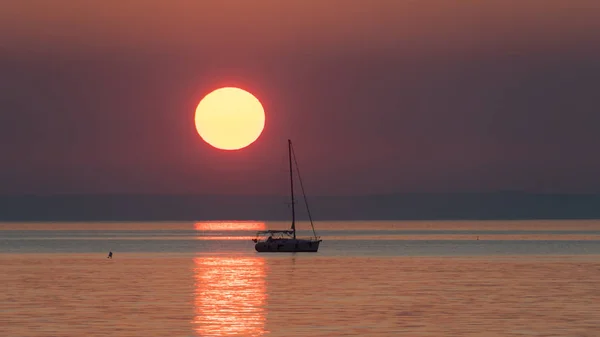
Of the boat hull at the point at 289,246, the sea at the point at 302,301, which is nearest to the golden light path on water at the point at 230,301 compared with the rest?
the sea at the point at 302,301

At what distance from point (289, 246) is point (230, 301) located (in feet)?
319

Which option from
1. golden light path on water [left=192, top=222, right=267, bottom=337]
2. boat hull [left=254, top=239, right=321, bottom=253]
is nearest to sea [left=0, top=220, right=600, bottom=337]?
golden light path on water [left=192, top=222, right=267, bottom=337]

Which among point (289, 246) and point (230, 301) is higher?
point (289, 246)

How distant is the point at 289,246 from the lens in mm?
168875

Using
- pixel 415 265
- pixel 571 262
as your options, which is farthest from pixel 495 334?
pixel 571 262

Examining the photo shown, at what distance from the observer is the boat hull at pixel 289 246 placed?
166875 millimetres

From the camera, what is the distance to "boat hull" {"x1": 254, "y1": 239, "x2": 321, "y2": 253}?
16688cm

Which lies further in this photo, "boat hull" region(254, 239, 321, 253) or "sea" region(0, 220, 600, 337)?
"boat hull" region(254, 239, 321, 253)

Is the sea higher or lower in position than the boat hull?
lower

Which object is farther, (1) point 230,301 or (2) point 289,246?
(2) point 289,246

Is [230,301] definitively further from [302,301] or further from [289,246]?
[289,246]

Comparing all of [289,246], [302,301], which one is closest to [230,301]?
[302,301]

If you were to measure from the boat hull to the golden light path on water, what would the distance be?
47656 mm

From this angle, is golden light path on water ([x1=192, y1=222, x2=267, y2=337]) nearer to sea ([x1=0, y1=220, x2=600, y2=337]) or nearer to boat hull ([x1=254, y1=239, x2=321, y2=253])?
sea ([x1=0, y1=220, x2=600, y2=337])
